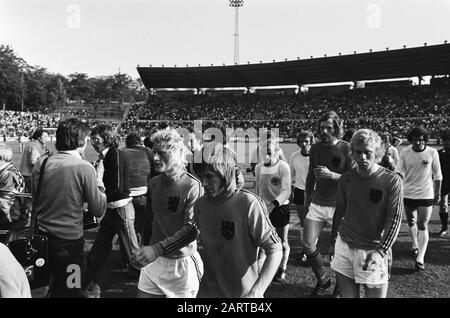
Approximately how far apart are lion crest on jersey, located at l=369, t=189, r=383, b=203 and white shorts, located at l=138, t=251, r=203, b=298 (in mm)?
1523

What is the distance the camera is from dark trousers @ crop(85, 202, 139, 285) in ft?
15.1

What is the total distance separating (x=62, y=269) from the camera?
10.8 feet

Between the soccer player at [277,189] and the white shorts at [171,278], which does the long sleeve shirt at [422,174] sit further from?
the white shorts at [171,278]

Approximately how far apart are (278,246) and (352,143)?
125 cm

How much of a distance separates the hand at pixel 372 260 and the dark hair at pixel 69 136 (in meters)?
2.50

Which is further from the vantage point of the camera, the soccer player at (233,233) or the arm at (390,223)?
the arm at (390,223)

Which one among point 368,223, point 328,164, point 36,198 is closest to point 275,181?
point 328,164

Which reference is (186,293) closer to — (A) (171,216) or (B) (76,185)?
(A) (171,216)

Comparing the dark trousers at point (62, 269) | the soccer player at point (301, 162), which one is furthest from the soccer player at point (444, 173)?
the dark trousers at point (62, 269)

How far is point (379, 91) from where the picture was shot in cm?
4812

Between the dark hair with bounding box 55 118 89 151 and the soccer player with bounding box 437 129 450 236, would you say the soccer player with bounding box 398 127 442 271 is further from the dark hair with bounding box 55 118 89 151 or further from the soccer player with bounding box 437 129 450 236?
the dark hair with bounding box 55 118 89 151

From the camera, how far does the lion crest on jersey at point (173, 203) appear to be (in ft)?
10.2

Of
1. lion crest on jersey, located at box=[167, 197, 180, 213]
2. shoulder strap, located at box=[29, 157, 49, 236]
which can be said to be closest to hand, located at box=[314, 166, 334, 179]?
lion crest on jersey, located at box=[167, 197, 180, 213]
